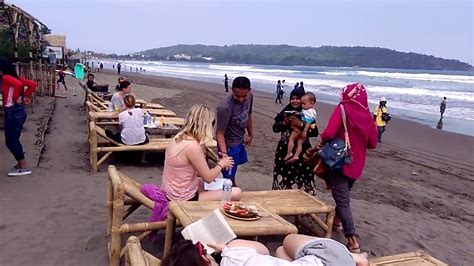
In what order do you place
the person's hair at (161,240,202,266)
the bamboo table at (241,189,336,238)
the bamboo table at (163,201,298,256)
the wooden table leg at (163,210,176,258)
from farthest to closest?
the bamboo table at (241,189,336,238) → the wooden table leg at (163,210,176,258) → the bamboo table at (163,201,298,256) → the person's hair at (161,240,202,266)

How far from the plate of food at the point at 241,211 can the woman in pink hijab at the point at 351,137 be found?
1006mm

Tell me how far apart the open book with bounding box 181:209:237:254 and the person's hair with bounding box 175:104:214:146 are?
0.80m

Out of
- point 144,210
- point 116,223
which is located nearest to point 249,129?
point 144,210

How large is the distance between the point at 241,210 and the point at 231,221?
19 cm

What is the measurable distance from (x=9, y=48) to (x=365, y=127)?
1643 centimetres

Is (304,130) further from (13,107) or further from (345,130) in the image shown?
(13,107)

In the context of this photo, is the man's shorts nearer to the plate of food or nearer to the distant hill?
the plate of food

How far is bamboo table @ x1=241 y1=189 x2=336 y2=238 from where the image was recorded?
3947 millimetres

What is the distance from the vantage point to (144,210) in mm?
5094

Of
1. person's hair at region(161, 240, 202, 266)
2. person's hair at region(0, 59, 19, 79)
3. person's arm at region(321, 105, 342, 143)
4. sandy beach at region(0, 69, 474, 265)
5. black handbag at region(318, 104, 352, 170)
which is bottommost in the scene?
sandy beach at region(0, 69, 474, 265)

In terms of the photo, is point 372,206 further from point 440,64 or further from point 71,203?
point 440,64

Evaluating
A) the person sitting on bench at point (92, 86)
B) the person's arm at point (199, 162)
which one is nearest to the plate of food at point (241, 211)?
the person's arm at point (199, 162)

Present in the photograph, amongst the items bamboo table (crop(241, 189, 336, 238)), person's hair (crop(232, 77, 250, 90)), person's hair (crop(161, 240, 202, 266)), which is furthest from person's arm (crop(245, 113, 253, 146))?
person's hair (crop(161, 240, 202, 266))

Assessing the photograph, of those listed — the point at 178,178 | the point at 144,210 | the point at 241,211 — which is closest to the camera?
the point at 241,211
